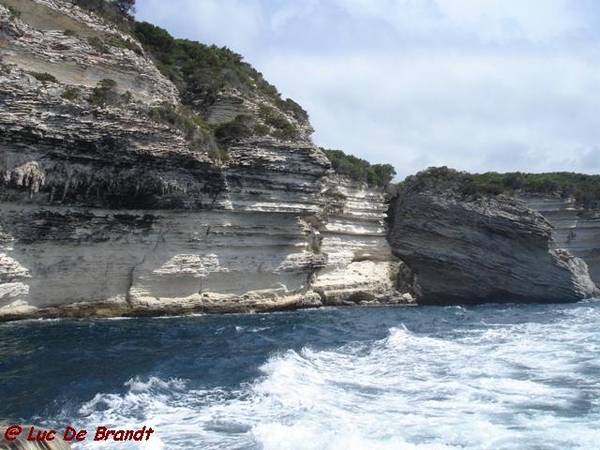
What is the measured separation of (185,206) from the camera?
2759 centimetres

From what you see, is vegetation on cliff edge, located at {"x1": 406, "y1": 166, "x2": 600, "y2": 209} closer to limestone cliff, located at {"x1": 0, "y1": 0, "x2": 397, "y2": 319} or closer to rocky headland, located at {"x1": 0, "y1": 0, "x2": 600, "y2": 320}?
rocky headland, located at {"x1": 0, "y1": 0, "x2": 600, "y2": 320}

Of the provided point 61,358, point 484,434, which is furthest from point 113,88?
point 484,434

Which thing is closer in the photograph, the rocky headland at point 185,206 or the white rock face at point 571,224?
the rocky headland at point 185,206

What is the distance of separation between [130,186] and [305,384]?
581 inches

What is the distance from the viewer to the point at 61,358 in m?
16.9

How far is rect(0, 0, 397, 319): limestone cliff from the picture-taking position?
2302 cm

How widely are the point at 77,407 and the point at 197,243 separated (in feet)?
54.7

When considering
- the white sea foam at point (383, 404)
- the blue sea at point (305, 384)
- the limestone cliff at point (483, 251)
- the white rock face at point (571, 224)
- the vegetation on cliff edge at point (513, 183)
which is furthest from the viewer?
the white rock face at point (571, 224)

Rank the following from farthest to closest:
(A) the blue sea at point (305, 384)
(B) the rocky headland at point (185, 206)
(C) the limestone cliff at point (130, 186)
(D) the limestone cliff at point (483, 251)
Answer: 1. (D) the limestone cliff at point (483, 251)
2. (B) the rocky headland at point (185, 206)
3. (C) the limestone cliff at point (130, 186)
4. (A) the blue sea at point (305, 384)

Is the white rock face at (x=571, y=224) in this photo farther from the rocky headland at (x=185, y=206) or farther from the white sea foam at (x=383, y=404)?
the white sea foam at (x=383, y=404)

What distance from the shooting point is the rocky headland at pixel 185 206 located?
23406mm

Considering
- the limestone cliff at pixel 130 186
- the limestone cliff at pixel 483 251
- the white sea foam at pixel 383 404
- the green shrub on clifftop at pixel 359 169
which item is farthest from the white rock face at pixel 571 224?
the white sea foam at pixel 383 404

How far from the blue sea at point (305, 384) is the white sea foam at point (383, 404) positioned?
44 millimetres

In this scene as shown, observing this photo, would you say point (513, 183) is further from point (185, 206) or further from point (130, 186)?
point (130, 186)
